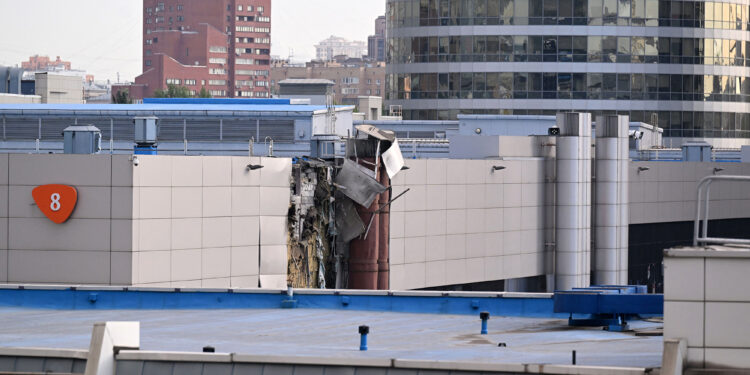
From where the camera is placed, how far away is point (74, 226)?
36.6m

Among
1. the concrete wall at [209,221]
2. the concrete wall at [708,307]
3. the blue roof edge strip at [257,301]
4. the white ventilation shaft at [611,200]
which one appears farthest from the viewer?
the white ventilation shaft at [611,200]

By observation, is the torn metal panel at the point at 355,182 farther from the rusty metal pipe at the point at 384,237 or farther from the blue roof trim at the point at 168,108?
the blue roof trim at the point at 168,108

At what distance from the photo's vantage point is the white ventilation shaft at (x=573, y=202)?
51906 millimetres

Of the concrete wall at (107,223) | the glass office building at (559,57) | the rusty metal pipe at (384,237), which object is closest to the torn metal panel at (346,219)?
the rusty metal pipe at (384,237)

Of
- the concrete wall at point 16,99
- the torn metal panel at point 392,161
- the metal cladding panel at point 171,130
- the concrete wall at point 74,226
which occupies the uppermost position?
the concrete wall at point 16,99

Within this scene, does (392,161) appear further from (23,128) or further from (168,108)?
(23,128)

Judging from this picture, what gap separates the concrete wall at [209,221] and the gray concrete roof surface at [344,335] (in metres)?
8.03

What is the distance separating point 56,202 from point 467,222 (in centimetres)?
1839

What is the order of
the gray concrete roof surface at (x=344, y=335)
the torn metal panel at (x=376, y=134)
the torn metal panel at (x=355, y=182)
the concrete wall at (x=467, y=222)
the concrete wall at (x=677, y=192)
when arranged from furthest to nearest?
the concrete wall at (x=677, y=192) < the concrete wall at (x=467, y=222) < the torn metal panel at (x=376, y=134) < the torn metal panel at (x=355, y=182) < the gray concrete roof surface at (x=344, y=335)

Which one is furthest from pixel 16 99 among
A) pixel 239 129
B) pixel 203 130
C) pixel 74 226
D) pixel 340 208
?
pixel 74 226

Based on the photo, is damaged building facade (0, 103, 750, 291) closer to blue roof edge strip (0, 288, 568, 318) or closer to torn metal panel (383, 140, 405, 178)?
torn metal panel (383, 140, 405, 178)

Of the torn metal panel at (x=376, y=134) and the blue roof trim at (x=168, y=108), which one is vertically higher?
the blue roof trim at (x=168, y=108)

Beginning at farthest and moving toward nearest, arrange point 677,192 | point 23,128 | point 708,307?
point 23,128 → point 677,192 → point 708,307

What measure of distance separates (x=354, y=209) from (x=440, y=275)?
790 cm
